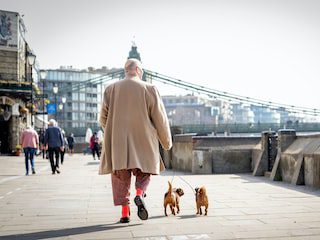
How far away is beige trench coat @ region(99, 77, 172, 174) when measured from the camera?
455cm

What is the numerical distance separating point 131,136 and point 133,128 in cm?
9

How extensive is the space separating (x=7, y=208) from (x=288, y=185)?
502cm

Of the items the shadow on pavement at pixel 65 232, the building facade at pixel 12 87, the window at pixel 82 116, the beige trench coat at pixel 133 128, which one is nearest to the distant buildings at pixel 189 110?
the window at pixel 82 116

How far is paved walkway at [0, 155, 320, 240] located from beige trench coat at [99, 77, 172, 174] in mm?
637

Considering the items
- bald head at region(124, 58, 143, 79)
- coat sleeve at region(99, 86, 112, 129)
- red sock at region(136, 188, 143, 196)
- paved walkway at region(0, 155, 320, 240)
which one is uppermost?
bald head at region(124, 58, 143, 79)

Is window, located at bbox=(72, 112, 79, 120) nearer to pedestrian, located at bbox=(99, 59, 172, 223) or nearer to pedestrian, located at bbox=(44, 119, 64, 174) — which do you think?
pedestrian, located at bbox=(44, 119, 64, 174)

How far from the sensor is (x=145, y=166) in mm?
4566

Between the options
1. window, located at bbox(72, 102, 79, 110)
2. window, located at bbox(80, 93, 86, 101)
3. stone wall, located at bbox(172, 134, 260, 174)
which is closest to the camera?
stone wall, located at bbox(172, 134, 260, 174)

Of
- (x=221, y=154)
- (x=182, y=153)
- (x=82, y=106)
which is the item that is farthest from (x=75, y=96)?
(x=221, y=154)

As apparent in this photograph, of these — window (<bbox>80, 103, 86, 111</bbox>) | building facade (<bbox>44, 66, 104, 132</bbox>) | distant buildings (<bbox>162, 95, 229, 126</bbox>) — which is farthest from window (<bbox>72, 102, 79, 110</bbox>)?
distant buildings (<bbox>162, 95, 229, 126</bbox>)

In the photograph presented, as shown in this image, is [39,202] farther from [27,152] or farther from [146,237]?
[27,152]

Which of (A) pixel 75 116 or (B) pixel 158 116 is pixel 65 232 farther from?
(A) pixel 75 116

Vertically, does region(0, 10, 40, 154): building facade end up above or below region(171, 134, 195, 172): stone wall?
above

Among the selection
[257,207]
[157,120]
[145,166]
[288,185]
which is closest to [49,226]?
[145,166]
